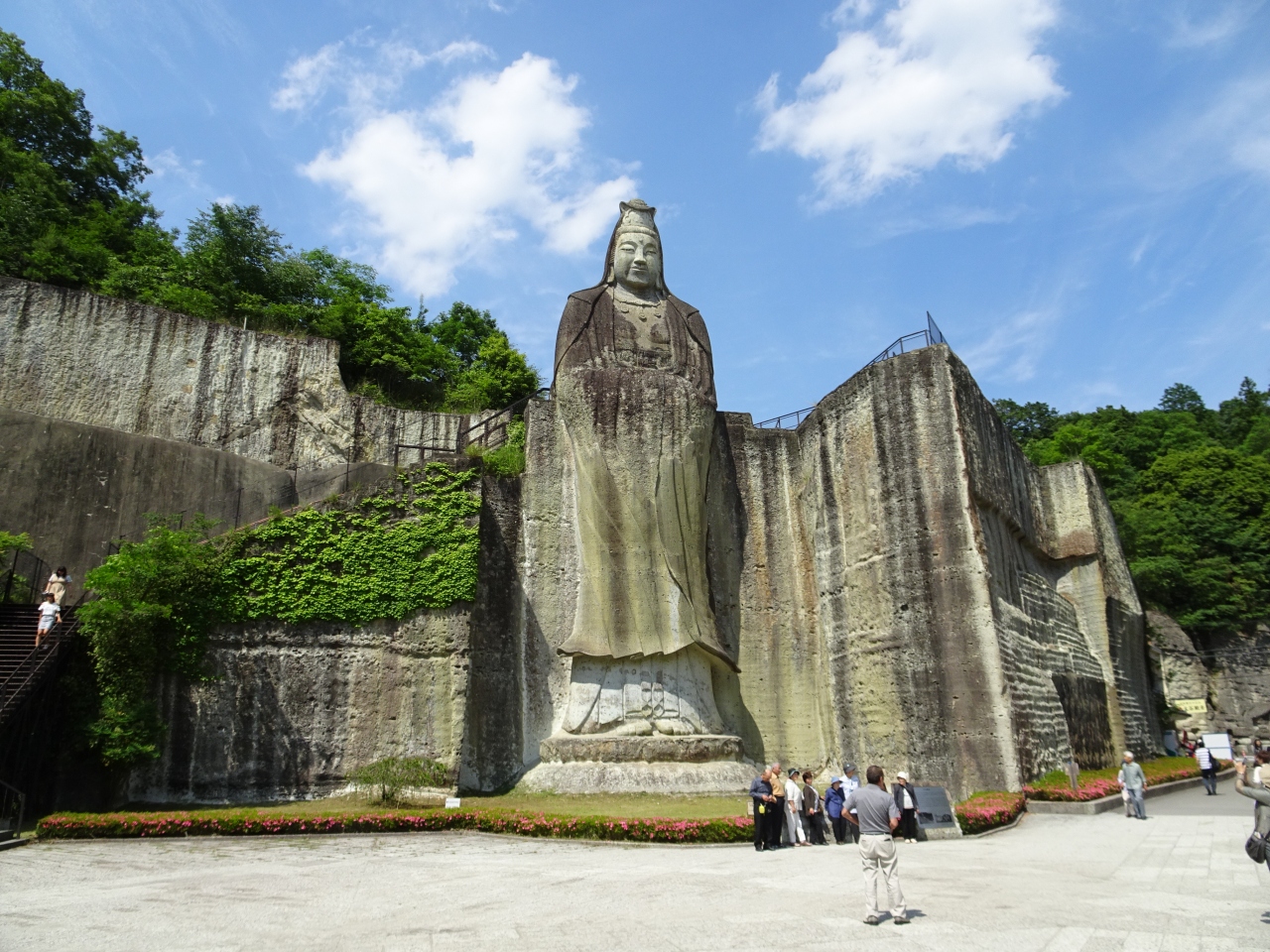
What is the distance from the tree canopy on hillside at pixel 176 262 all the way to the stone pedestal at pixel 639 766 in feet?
39.4

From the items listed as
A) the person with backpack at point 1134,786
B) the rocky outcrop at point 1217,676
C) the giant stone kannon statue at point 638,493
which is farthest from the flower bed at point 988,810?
the rocky outcrop at point 1217,676

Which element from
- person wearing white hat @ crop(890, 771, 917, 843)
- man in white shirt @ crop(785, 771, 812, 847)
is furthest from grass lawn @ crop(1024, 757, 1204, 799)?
man in white shirt @ crop(785, 771, 812, 847)

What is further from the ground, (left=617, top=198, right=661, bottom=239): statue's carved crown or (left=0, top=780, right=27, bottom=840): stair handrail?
(left=617, top=198, right=661, bottom=239): statue's carved crown

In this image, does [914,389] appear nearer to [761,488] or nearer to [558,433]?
[761,488]

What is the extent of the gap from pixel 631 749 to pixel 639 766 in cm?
30

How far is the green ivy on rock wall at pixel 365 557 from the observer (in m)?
→ 14.9

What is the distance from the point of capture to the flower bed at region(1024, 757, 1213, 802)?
1330cm

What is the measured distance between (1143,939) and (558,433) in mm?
13089

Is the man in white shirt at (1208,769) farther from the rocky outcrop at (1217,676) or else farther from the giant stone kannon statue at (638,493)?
the rocky outcrop at (1217,676)

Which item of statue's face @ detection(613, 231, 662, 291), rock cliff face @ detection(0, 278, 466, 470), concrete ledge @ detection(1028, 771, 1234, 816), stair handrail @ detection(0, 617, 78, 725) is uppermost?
statue's face @ detection(613, 231, 662, 291)

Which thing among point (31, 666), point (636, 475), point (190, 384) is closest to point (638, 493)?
point (636, 475)

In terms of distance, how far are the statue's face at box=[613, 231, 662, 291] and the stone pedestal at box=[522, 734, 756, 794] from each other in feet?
28.5

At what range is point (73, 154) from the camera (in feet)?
97.8

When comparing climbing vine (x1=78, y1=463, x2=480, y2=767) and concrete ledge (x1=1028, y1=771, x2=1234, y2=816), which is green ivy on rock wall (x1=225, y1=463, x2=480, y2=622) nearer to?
climbing vine (x1=78, y1=463, x2=480, y2=767)
